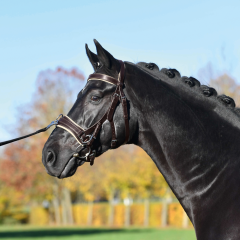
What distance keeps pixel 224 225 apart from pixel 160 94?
144cm

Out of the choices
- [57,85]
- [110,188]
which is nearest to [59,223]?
[110,188]

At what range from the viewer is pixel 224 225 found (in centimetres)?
308

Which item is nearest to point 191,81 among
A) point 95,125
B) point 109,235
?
point 95,125

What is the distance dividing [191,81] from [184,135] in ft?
2.07

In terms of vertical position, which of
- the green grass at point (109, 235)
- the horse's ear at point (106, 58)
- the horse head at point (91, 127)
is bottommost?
the green grass at point (109, 235)

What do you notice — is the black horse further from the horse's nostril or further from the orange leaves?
the orange leaves

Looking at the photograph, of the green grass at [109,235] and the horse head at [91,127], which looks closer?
the horse head at [91,127]

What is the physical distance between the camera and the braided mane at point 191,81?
12.0ft

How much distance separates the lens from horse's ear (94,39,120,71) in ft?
12.2

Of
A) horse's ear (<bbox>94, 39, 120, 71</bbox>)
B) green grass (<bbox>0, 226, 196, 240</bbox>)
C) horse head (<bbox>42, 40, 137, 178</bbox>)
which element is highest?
horse's ear (<bbox>94, 39, 120, 71</bbox>)

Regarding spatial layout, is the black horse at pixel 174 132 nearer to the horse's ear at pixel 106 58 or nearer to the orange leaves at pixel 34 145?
the horse's ear at pixel 106 58

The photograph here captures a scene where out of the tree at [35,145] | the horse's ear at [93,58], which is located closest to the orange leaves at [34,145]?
the tree at [35,145]

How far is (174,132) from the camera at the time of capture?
3.57 m

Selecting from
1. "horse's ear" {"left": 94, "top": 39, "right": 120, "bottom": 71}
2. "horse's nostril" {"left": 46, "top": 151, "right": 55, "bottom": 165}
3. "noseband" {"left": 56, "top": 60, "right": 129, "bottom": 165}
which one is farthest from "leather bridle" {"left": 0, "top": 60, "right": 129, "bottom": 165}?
"horse's nostril" {"left": 46, "top": 151, "right": 55, "bottom": 165}
